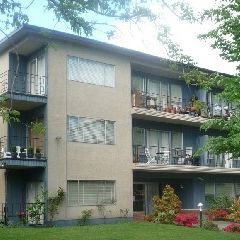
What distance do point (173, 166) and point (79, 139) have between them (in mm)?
6779

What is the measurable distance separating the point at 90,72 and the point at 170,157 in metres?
8.32

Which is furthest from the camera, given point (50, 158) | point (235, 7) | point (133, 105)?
point (133, 105)

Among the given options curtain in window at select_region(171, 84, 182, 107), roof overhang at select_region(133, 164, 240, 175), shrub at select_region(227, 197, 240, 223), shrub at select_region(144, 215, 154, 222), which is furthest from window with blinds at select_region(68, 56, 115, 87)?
shrub at select_region(227, 197, 240, 223)

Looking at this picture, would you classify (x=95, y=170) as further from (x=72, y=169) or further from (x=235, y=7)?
(x=235, y=7)

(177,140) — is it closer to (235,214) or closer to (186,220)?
(235,214)

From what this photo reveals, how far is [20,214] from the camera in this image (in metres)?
24.6

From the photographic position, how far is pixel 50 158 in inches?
981

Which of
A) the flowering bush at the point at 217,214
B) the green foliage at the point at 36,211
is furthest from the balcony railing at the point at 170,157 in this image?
the green foliage at the point at 36,211

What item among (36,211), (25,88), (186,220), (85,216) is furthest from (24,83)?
(186,220)

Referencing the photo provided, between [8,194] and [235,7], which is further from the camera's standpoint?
[8,194]

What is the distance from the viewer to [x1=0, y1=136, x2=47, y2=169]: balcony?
23.8 metres

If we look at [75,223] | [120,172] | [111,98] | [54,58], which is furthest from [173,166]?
[54,58]

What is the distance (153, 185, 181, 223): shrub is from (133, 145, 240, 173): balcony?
220 centimetres

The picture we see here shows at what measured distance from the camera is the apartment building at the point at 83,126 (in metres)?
25.2
